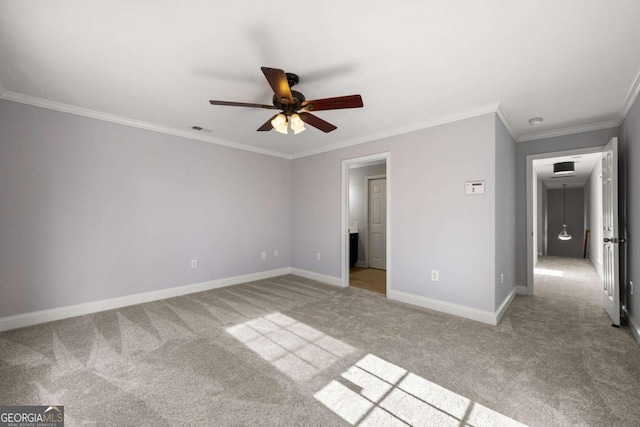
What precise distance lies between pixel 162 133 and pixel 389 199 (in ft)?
11.1

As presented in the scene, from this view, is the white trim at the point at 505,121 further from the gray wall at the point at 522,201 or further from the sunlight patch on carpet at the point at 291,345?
the sunlight patch on carpet at the point at 291,345

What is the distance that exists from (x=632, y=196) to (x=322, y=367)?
367 cm

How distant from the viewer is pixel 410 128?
367 cm

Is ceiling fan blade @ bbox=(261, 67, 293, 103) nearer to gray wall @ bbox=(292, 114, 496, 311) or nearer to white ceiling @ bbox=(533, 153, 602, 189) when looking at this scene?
gray wall @ bbox=(292, 114, 496, 311)

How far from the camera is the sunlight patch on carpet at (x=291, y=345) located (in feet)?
7.11

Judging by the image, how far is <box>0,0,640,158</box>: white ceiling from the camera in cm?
167

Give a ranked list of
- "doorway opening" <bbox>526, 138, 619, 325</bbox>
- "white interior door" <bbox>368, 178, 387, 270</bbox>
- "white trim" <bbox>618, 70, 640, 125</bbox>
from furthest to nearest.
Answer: "white interior door" <bbox>368, 178, 387, 270</bbox>, "doorway opening" <bbox>526, 138, 619, 325</bbox>, "white trim" <bbox>618, 70, 640, 125</bbox>

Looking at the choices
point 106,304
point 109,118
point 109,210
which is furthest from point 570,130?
point 106,304

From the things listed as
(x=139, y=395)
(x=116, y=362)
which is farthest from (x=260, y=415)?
(x=116, y=362)

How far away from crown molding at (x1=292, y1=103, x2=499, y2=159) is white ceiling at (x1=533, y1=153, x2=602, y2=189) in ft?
7.56

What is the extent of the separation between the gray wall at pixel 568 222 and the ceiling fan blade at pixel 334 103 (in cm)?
1014

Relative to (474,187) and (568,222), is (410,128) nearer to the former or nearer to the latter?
(474,187)

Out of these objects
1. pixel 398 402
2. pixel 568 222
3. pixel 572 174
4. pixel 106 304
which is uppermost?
pixel 572 174

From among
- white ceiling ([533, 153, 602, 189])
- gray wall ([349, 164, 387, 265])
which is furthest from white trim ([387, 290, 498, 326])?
white ceiling ([533, 153, 602, 189])
